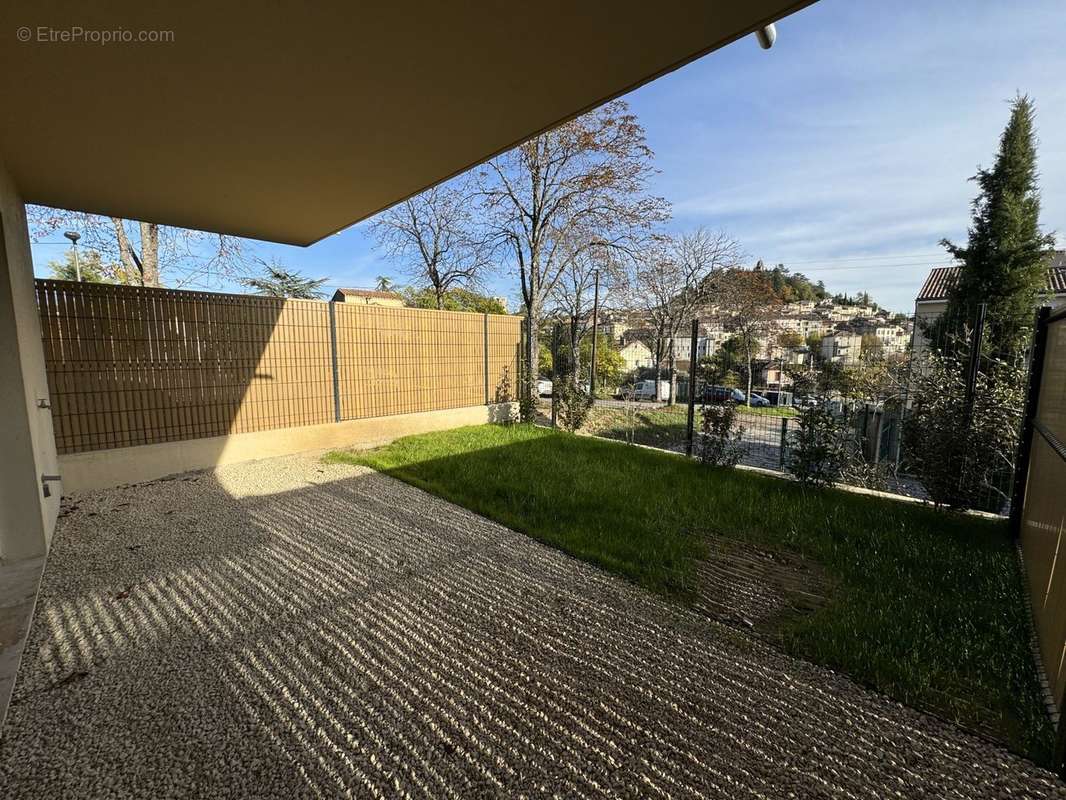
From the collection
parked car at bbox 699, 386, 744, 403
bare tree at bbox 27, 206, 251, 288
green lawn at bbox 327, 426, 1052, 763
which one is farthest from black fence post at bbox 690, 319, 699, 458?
bare tree at bbox 27, 206, 251, 288

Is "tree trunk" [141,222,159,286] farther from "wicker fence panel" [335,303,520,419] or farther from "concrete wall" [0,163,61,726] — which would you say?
"concrete wall" [0,163,61,726]

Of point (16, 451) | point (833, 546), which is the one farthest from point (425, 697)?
point (16, 451)

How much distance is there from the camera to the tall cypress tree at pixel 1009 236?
8594 millimetres

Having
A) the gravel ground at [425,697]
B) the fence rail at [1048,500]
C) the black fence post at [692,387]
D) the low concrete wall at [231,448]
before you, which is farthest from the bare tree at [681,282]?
the gravel ground at [425,697]

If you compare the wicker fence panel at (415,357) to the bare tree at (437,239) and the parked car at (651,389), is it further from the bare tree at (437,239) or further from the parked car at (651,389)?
the parked car at (651,389)

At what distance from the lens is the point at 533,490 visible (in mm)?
4145

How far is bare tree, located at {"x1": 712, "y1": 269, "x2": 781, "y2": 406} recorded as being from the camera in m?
15.7

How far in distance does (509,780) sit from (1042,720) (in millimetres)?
1918

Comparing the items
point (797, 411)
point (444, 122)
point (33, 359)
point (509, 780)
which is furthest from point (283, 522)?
point (797, 411)

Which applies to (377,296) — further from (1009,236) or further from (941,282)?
(1009,236)

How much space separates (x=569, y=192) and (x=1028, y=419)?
325 inches

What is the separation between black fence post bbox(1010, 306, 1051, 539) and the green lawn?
0.72 ft

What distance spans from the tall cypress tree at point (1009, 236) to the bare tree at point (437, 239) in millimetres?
10464

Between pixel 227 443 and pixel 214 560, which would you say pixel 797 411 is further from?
pixel 227 443
